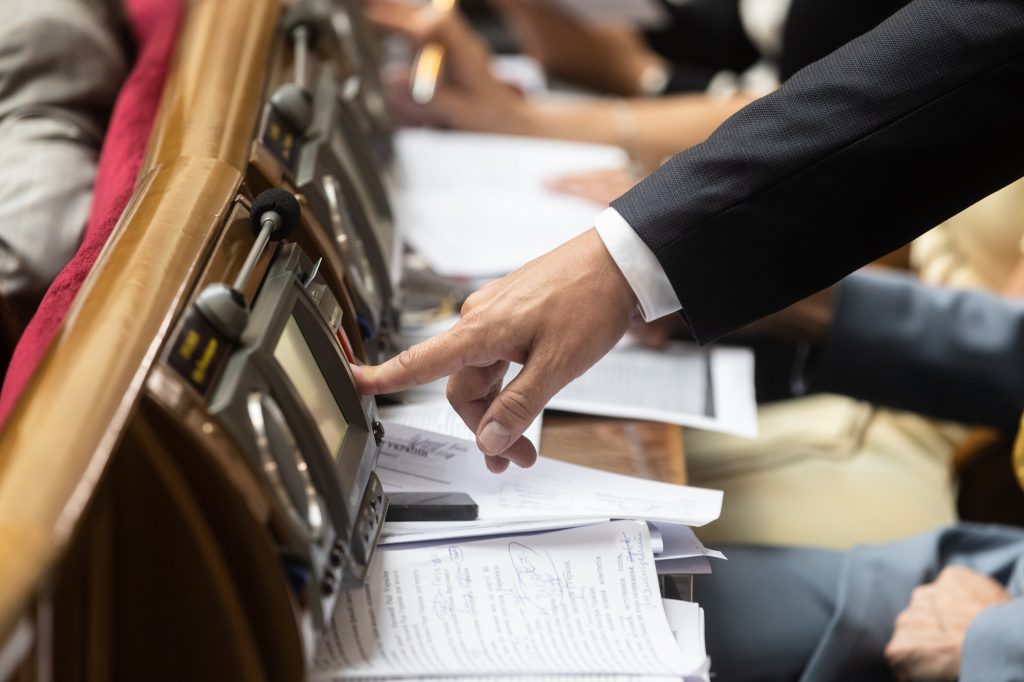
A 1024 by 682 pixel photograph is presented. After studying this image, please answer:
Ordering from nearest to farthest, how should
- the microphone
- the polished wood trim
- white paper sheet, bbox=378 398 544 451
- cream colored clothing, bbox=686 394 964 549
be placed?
the polished wood trim < the microphone < white paper sheet, bbox=378 398 544 451 < cream colored clothing, bbox=686 394 964 549

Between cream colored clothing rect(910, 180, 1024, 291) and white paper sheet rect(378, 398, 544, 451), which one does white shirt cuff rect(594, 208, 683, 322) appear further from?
cream colored clothing rect(910, 180, 1024, 291)

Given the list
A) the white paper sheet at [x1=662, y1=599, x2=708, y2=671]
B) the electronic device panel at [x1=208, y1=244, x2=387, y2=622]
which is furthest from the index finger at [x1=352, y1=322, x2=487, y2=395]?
the white paper sheet at [x1=662, y1=599, x2=708, y2=671]

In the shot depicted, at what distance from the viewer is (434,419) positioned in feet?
3.04

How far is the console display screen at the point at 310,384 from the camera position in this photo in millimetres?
690

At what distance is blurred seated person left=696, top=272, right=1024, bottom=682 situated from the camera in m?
0.93

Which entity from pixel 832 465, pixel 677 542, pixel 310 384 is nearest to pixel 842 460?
pixel 832 465

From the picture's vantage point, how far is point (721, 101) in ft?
6.17

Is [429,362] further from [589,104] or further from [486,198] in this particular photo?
[589,104]

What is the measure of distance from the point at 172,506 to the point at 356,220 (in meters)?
0.48

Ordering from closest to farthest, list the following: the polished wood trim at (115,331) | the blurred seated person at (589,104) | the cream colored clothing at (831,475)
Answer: the polished wood trim at (115,331) < the cream colored clothing at (831,475) < the blurred seated person at (589,104)

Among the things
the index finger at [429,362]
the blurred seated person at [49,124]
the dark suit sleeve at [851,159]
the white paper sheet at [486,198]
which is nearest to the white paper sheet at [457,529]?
the index finger at [429,362]

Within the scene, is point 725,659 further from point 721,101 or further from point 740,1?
point 740,1
